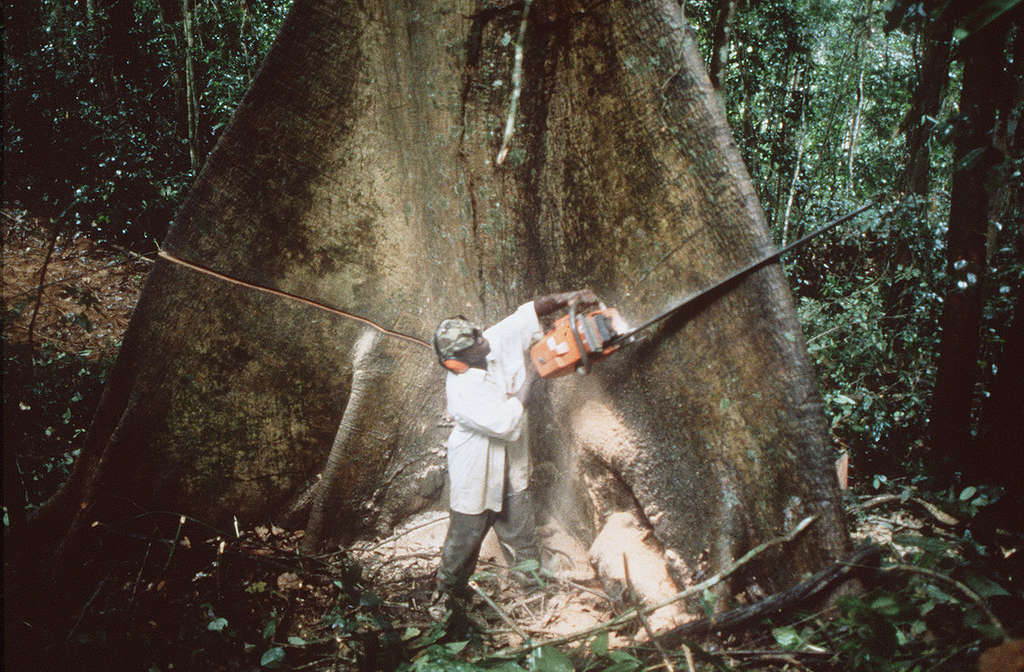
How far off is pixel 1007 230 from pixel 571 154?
3.20m

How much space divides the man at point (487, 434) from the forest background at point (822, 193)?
5.33 feet

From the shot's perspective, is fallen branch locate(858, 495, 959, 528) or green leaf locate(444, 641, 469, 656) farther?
fallen branch locate(858, 495, 959, 528)

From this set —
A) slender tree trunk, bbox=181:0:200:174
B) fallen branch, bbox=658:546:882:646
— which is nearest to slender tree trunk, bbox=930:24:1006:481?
fallen branch, bbox=658:546:882:646

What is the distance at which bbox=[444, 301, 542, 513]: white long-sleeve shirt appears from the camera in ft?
9.02

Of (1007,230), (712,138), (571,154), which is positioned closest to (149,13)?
(571,154)

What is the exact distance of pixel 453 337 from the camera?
2.62 meters

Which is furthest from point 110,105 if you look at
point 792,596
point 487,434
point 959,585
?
point 959,585

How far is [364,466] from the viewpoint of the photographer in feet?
10.3

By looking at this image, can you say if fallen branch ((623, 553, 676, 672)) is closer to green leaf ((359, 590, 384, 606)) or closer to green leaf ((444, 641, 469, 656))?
green leaf ((444, 641, 469, 656))

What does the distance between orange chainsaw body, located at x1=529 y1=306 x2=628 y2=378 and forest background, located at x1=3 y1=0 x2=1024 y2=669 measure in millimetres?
1313

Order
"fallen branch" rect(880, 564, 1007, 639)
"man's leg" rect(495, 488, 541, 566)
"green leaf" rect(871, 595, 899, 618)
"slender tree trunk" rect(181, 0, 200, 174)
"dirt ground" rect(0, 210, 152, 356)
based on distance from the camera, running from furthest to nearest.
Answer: "slender tree trunk" rect(181, 0, 200, 174), "dirt ground" rect(0, 210, 152, 356), "man's leg" rect(495, 488, 541, 566), "green leaf" rect(871, 595, 899, 618), "fallen branch" rect(880, 564, 1007, 639)

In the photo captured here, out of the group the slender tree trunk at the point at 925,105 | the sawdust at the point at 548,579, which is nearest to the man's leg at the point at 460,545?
the sawdust at the point at 548,579

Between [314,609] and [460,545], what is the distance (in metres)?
0.82

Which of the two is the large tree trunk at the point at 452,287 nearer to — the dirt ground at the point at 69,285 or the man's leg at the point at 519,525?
the man's leg at the point at 519,525
